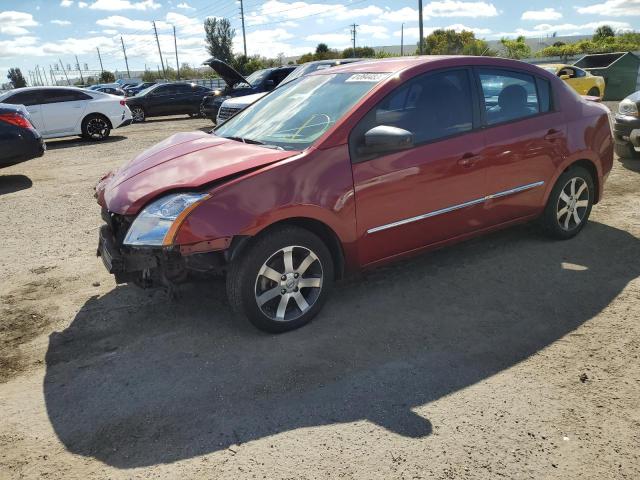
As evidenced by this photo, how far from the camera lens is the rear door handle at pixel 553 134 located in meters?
4.56

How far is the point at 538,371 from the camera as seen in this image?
3025 millimetres

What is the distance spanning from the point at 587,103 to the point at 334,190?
2.98 meters

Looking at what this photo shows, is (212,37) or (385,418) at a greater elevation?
(212,37)

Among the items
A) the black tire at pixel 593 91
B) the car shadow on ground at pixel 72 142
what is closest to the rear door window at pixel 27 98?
the car shadow on ground at pixel 72 142

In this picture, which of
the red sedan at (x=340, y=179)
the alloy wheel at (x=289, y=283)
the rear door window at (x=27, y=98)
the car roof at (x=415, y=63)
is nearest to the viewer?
the red sedan at (x=340, y=179)

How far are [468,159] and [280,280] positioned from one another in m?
1.75

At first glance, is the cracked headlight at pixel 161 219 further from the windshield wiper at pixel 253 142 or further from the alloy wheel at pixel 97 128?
the alloy wheel at pixel 97 128

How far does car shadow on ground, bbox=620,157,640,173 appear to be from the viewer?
8.09 meters

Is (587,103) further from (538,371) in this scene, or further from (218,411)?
(218,411)

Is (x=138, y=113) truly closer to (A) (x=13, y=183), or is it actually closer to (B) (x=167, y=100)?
(B) (x=167, y=100)

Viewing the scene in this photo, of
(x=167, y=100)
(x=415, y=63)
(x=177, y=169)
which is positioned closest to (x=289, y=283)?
(x=177, y=169)

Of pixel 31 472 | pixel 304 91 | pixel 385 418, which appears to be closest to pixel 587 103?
pixel 304 91

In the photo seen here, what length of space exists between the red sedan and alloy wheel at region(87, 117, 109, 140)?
37.0ft

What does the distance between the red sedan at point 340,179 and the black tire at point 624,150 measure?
13.5ft
